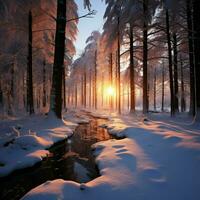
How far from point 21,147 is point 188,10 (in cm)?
1274

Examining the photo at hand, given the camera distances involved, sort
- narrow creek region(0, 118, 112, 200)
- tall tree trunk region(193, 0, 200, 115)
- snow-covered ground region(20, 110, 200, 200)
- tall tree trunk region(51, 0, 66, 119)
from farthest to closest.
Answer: tall tree trunk region(51, 0, 66, 119)
tall tree trunk region(193, 0, 200, 115)
narrow creek region(0, 118, 112, 200)
snow-covered ground region(20, 110, 200, 200)

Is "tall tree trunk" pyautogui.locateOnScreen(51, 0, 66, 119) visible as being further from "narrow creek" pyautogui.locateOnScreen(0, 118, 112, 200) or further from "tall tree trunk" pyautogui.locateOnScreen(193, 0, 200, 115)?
"tall tree trunk" pyautogui.locateOnScreen(193, 0, 200, 115)

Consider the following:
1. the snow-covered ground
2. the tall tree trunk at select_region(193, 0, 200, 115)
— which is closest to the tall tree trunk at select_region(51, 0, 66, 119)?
the snow-covered ground

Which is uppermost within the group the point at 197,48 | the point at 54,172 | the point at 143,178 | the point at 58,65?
the point at 197,48

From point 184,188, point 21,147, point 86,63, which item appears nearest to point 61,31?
point 21,147

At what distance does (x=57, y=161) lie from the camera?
15.7 feet

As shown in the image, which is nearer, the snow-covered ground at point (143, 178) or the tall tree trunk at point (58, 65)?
the snow-covered ground at point (143, 178)

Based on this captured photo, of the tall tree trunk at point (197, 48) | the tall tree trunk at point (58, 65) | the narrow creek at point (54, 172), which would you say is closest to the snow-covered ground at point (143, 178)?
the narrow creek at point (54, 172)

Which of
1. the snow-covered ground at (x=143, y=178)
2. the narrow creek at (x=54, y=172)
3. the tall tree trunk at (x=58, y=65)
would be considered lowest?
the narrow creek at (x=54, y=172)

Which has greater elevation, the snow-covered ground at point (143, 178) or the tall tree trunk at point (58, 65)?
the tall tree trunk at point (58, 65)

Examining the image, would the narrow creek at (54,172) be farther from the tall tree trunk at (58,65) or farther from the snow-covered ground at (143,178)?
the tall tree trunk at (58,65)

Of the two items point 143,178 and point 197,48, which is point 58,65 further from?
point 143,178

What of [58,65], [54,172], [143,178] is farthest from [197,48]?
[54,172]

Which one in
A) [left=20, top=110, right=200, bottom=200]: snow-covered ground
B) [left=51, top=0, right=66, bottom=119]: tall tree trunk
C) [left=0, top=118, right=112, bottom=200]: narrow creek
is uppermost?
[left=51, top=0, right=66, bottom=119]: tall tree trunk
